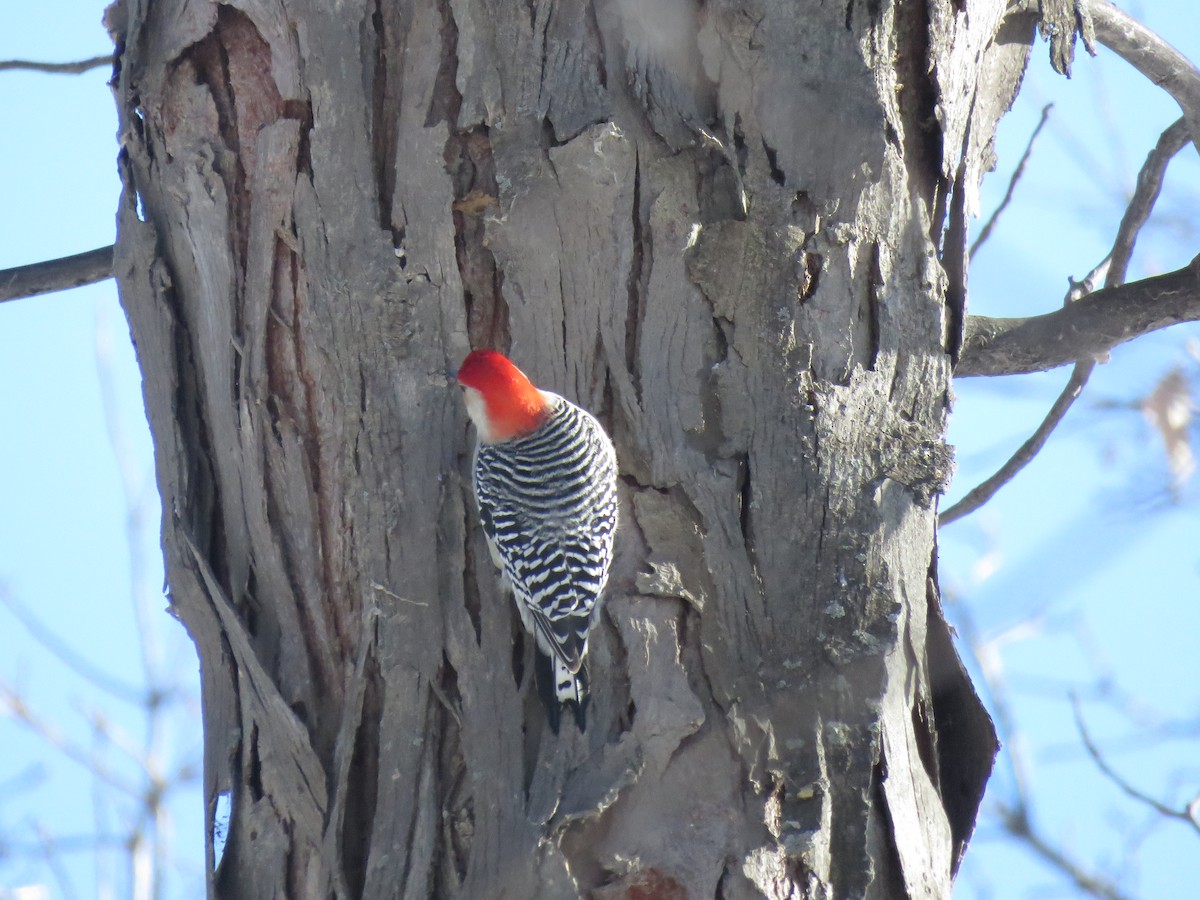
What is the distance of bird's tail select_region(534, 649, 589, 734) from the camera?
309cm

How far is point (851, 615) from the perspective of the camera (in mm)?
3160

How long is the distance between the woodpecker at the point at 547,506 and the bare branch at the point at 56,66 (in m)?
2.09

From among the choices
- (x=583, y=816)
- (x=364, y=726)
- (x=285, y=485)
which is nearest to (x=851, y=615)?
(x=583, y=816)

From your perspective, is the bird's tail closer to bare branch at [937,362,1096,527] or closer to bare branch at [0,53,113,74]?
bare branch at [937,362,1096,527]

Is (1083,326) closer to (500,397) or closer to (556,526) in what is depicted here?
(556,526)

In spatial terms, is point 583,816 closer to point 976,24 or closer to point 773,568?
point 773,568

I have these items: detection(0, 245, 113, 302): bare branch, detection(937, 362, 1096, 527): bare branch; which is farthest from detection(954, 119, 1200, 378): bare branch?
detection(0, 245, 113, 302): bare branch

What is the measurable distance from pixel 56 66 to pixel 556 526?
2.70 meters

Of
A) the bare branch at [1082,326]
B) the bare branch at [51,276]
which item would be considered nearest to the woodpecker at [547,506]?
the bare branch at [51,276]

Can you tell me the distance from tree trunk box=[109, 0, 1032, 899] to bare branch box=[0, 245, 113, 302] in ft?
1.47

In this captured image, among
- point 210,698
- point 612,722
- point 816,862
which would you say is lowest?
point 816,862

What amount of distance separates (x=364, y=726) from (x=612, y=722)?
0.66m

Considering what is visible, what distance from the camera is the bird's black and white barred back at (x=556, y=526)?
3.26 meters

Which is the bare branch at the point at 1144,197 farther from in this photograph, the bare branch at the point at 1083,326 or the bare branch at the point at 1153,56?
the bare branch at the point at 1083,326
